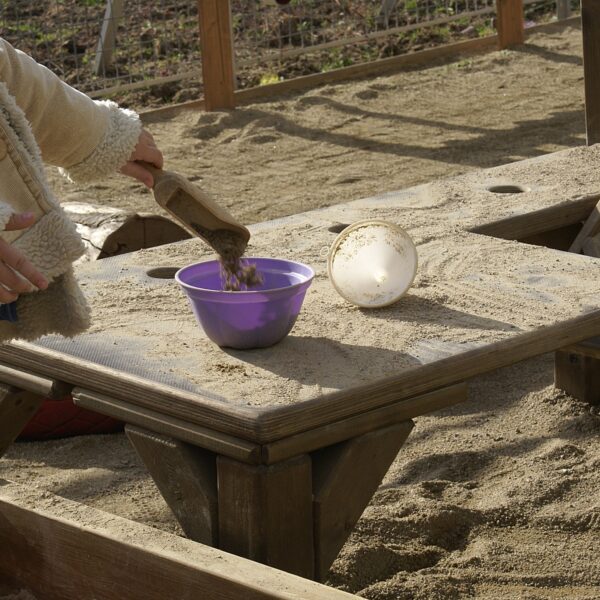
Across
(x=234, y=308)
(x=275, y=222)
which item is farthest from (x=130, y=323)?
(x=275, y=222)

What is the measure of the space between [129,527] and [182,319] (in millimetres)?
654

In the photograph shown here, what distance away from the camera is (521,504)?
2705 mm

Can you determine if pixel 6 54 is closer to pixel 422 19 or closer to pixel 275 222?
pixel 275 222

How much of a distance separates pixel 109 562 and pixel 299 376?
0.46m

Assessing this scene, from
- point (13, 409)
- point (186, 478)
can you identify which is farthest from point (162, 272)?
point (186, 478)

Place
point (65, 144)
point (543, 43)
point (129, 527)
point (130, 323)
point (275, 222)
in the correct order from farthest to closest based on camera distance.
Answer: point (543, 43)
point (275, 222)
point (130, 323)
point (65, 144)
point (129, 527)

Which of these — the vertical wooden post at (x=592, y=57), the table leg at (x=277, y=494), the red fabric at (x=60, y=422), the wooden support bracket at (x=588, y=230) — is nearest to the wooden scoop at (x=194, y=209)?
the table leg at (x=277, y=494)

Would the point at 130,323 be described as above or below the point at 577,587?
above

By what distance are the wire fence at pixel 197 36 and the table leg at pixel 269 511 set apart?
4.61m

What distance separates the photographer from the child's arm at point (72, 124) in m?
2.13

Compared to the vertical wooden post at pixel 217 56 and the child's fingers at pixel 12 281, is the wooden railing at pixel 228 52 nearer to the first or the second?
the vertical wooden post at pixel 217 56

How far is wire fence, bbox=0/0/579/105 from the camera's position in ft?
22.1

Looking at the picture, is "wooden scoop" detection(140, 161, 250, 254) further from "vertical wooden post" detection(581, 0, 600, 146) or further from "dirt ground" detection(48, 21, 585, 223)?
"dirt ground" detection(48, 21, 585, 223)

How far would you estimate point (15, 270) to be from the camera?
1.75 meters
